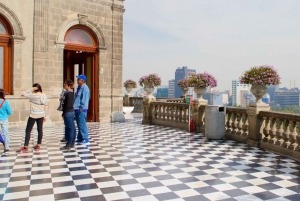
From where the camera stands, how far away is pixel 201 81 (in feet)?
34.1

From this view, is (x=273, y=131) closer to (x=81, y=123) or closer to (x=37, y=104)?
(x=81, y=123)

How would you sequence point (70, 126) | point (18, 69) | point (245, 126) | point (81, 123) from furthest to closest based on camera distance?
point (18, 69), point (245, 126), point (81, 123), point (70, 126)

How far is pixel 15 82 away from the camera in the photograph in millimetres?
11016

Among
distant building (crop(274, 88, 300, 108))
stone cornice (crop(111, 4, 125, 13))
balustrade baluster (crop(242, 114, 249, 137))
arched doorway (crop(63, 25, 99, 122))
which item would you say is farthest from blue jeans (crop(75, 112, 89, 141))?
distant building (crop(274, 88, 300, 108))

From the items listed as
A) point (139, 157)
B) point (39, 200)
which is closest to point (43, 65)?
point (139, 157)

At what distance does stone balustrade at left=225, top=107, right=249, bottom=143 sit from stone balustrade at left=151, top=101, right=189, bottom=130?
2.03 m

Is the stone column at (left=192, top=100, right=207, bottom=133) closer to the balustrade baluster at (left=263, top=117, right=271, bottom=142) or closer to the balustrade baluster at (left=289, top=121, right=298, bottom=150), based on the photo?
the balustrade baluster at (left=263, top=117, right=271, bottom=142)

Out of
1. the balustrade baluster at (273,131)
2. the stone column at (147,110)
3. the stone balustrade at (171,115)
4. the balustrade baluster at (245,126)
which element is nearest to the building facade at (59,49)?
the stone column at (147,110)

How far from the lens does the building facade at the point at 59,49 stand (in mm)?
11023

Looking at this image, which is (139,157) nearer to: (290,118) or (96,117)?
(290,118)

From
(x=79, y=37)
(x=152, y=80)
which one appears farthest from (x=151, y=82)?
(x=79, y=37)

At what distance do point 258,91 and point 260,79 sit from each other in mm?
347

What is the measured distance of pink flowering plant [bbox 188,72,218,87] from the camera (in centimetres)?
1038

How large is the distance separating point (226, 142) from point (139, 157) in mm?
3130
